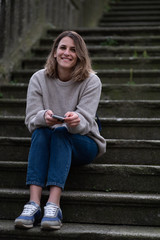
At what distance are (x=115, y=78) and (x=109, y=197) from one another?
1857 mm

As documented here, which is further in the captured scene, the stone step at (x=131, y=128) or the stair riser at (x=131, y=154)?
the stone step at (x=131, y=128)

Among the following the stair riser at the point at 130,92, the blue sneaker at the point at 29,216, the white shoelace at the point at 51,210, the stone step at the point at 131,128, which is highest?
the stair riser at the point at 130,92

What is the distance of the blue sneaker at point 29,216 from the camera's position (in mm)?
2107

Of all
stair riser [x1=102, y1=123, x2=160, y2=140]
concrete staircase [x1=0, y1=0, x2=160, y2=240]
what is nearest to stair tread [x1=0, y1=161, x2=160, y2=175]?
concrete staircase [x1=0, y1=0, x2=160, y2=240]

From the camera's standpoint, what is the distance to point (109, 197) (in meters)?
2.34

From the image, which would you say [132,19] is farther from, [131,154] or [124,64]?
[131,154]

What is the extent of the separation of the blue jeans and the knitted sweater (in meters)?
0.11

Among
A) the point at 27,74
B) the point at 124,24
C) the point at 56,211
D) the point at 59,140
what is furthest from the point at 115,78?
the point at 124,24

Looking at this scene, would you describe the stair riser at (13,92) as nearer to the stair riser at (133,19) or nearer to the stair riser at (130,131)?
the stair riser at (130,131)

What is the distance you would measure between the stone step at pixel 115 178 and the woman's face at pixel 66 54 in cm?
72

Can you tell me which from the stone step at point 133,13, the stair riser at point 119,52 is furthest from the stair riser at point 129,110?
the stone step at point 133,13

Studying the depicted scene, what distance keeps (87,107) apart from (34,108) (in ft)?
1.19

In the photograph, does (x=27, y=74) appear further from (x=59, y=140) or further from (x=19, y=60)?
(x=59, y=140)

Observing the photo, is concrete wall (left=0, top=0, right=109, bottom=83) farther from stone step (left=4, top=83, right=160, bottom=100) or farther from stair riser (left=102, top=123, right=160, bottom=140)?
stair riser (left=102, top=123, right=160, bottom=140)
